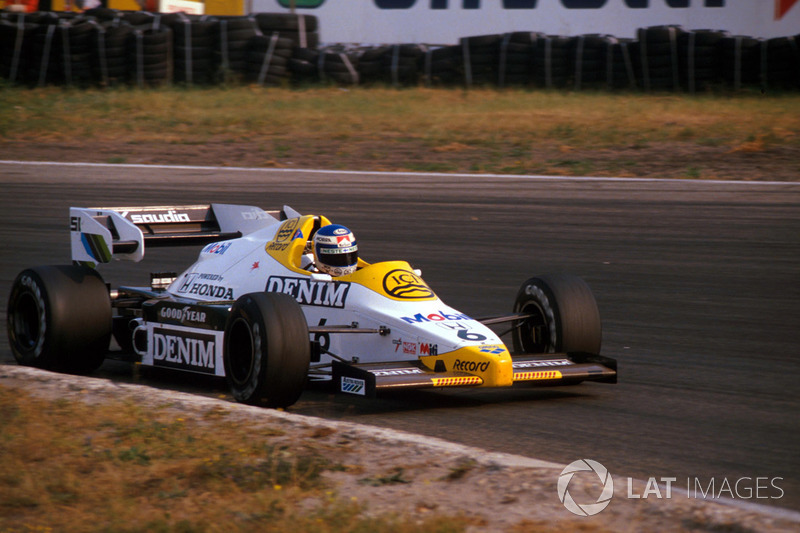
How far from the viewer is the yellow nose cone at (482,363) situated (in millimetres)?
6469

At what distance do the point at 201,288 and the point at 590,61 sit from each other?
1729 cm

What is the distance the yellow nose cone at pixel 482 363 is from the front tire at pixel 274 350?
2.72ft

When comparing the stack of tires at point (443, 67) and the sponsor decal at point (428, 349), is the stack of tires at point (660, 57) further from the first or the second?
the sponsor decal at point (428, 349)

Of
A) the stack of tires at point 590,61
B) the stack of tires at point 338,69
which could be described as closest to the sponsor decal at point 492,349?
the stack of tires at point 590,61

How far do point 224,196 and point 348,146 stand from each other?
14.5 feet

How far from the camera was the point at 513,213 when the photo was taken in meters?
14.0

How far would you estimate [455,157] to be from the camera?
18.1 m

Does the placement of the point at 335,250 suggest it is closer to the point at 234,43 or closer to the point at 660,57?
the point at 660,57

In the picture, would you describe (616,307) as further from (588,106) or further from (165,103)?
(165,103)

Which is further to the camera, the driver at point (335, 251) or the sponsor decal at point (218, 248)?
the sponsor decal at point (218, 248)

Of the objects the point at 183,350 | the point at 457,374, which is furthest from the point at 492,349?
the point at 183,350

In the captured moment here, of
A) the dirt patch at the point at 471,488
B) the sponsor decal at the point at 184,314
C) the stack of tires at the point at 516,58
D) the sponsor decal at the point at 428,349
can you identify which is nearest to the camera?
the dirt patch at the point at 471,488

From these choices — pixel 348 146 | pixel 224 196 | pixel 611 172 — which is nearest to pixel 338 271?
pixel 224 196

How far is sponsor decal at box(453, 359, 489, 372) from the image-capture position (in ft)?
21.3
